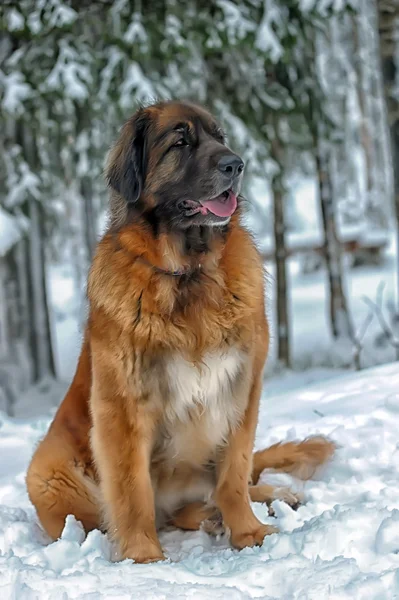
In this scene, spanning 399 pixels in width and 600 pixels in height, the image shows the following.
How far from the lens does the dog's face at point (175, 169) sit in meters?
2.84

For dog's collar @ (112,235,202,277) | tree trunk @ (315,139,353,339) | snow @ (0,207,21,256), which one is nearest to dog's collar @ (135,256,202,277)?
dog's collar @ (112,235,202,277)

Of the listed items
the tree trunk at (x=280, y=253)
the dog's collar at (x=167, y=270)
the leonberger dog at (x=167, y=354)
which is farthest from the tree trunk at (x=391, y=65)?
the dog's collar at (x=167, y=270)

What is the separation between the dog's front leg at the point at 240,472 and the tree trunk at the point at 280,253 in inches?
235

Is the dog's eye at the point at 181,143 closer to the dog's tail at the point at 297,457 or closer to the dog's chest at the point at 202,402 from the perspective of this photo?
the dog's chest at the point at 202,402

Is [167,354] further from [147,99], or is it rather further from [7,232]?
[7,232]

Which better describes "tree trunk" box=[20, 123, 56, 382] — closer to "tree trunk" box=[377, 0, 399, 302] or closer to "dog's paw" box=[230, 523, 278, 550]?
"tree trunk" box=[377, 0, 399, 302]

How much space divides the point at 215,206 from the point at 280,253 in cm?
663

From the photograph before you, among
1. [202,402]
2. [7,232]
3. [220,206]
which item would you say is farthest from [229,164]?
[7,232]

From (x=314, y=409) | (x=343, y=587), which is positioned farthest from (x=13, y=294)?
(x=343, y=587)

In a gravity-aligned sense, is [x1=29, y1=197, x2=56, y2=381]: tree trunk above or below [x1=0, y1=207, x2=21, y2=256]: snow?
below

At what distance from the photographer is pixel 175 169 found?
293 centimetres

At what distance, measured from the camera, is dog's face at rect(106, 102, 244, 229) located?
9.31 feet

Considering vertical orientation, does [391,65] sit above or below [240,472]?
above

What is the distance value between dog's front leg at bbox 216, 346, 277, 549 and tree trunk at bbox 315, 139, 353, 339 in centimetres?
676
